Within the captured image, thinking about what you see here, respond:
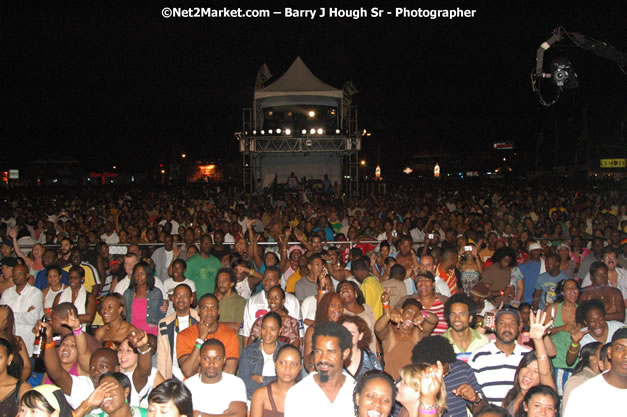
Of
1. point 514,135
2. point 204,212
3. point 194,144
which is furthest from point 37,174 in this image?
point 514,135

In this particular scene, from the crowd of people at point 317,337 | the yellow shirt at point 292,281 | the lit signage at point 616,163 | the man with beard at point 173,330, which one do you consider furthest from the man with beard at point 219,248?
the lit signage at point 616,163

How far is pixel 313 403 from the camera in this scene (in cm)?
325

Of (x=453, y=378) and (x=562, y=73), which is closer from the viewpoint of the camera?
(x=453, y=378)

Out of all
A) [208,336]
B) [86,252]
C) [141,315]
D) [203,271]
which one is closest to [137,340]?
[208,336]

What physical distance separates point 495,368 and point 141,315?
11.6 feet

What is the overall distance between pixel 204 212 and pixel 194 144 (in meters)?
60.2

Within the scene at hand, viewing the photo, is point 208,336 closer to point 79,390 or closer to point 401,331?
point 79,390

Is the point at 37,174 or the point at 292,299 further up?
the point at 37,174

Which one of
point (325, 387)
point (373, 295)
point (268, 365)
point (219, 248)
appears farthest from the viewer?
point (219, 248)

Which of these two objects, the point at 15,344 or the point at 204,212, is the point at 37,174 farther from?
the point at 15,344

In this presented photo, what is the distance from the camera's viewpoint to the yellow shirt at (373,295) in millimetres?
5961

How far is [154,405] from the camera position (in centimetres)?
296

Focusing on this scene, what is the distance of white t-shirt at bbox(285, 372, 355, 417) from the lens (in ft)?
10.6

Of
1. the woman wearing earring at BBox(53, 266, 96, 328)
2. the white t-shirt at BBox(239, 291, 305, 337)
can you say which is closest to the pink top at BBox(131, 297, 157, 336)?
the woman wearing earring at BBox(53, 266, 96, 328)
